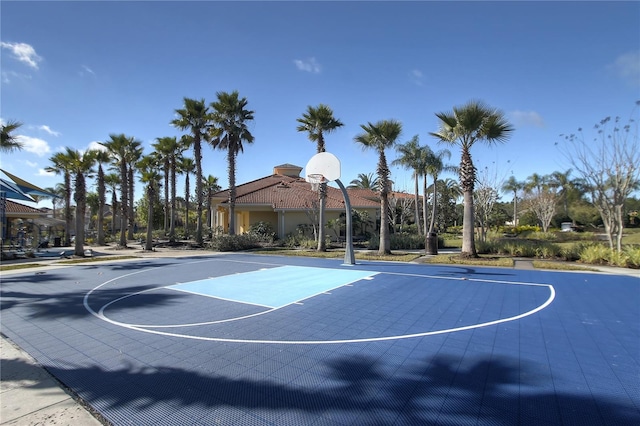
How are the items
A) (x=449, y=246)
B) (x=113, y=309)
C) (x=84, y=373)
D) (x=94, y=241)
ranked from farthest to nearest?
1. (x=94, y=241)
2. (x=449, y=246)
3. (x=113, y=309)
4. (x=84, y=373)

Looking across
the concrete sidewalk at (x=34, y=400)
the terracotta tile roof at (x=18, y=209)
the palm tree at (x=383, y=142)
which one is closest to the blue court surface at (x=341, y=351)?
the concrete sidewalk at (x=34, y=400)

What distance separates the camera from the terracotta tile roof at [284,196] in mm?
29672

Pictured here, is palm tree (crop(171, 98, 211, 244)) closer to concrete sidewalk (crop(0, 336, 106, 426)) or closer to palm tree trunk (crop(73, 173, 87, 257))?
palm tree trunk (crop(73, 173, 87, 257))

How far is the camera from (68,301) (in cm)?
920

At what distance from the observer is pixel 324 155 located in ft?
54.6

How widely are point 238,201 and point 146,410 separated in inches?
1045

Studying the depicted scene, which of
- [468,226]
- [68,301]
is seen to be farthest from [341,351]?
[468,226]

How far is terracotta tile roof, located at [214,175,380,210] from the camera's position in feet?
97.3

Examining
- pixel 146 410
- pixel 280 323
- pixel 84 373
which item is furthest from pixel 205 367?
pixel 280 323

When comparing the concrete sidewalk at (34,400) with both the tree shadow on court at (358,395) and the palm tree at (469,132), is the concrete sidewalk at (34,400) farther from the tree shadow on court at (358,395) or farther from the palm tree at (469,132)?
the palm tree at (469,132)

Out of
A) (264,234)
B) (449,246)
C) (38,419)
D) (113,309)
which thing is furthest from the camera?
(264,234)

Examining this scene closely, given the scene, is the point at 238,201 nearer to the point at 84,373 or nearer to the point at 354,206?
the point at 354,206

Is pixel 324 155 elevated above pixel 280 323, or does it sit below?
above

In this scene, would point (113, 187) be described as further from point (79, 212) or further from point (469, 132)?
point (469, 132)
